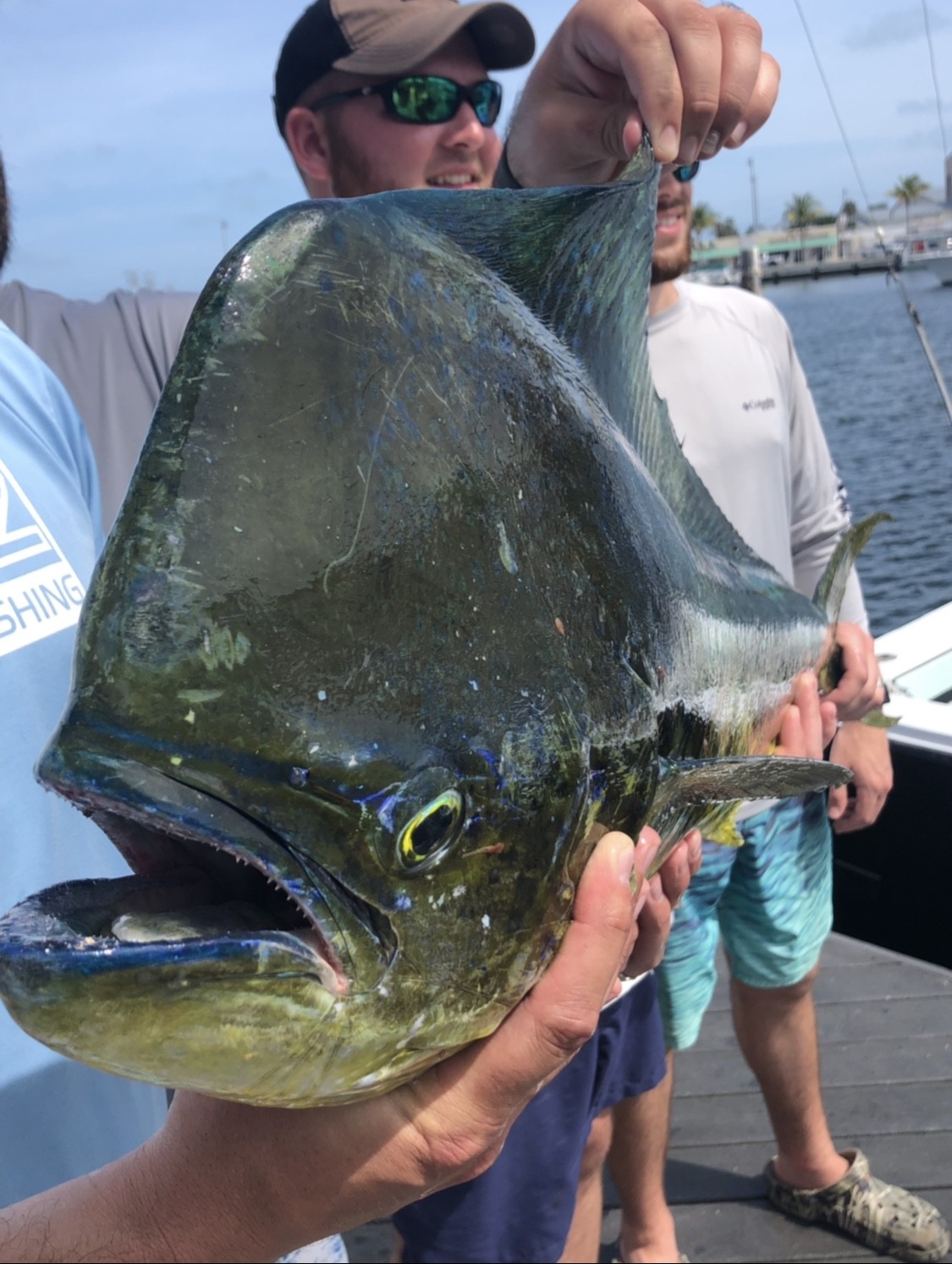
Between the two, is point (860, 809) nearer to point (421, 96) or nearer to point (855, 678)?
point (855, 678)

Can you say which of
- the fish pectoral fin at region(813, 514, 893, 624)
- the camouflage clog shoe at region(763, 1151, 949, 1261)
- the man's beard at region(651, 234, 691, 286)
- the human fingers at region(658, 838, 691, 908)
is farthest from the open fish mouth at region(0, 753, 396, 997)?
the camouflage clog shoe at region(763, 1151, 949, 1261)

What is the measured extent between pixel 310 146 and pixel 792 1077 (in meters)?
3.44

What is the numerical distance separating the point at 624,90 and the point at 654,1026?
2.43 m

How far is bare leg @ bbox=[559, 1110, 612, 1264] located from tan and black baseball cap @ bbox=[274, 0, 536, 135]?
3192 mm

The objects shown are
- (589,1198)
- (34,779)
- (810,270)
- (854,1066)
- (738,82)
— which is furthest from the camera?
(810,270)

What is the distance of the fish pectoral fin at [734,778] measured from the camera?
150 centimetres

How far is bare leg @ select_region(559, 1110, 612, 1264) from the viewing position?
9.45ft

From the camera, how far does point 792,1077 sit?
11.0 feet

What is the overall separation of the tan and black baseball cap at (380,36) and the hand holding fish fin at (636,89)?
92cm

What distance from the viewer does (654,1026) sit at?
9.68ft

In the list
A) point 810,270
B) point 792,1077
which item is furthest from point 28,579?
point 810,270

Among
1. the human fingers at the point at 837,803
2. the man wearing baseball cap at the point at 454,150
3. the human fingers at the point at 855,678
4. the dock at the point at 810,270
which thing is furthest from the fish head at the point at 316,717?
the dock at the point at 810,270

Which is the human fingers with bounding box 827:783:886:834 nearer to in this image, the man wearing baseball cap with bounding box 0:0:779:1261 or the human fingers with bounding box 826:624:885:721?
the human fingers with bounding box 826:624:885:721

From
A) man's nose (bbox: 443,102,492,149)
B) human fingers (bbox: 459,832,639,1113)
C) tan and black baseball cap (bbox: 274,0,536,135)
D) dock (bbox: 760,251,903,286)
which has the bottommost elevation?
dock (bbox: 760,251,903,286)
